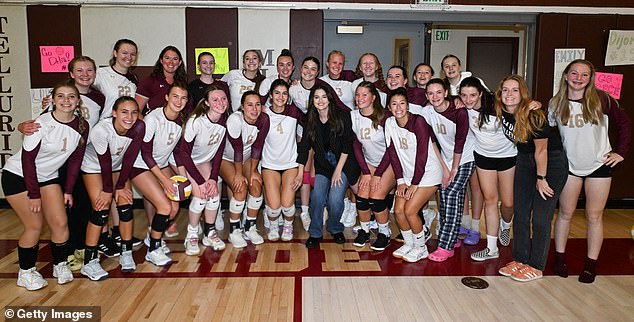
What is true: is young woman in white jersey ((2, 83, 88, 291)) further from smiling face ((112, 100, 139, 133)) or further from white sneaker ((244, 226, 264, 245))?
white sneaker ((244, 226, 264, 245))

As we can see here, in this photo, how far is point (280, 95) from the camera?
4383 millimetres

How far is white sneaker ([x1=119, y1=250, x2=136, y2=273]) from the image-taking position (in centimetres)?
386

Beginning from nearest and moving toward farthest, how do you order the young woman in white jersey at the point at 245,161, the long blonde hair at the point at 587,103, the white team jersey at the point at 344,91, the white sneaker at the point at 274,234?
the long blonde hair at the point at 587,103 → the young woman in white jersey at the point at 245,161 → the white sneaker at the point at 274,234 → the white team jersey at the point at 344,91

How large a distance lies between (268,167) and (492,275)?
201 centimetres

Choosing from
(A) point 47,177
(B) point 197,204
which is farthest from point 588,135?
(A) point 47,177

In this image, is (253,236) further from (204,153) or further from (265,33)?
(265,33)

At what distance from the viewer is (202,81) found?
16.0 ft

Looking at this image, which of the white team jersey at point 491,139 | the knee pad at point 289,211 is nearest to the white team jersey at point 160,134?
the knee pad at point 289,211

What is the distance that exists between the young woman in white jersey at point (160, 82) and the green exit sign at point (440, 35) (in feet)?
14.3

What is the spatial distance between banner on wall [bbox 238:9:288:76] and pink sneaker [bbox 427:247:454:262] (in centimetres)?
283

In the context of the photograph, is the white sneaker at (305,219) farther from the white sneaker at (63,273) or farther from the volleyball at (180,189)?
the white sneaker at (63,273)

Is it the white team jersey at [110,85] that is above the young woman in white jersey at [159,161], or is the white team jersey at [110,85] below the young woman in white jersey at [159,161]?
above

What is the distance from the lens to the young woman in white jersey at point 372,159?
4250 millimetres

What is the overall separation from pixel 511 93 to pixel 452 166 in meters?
0.80
